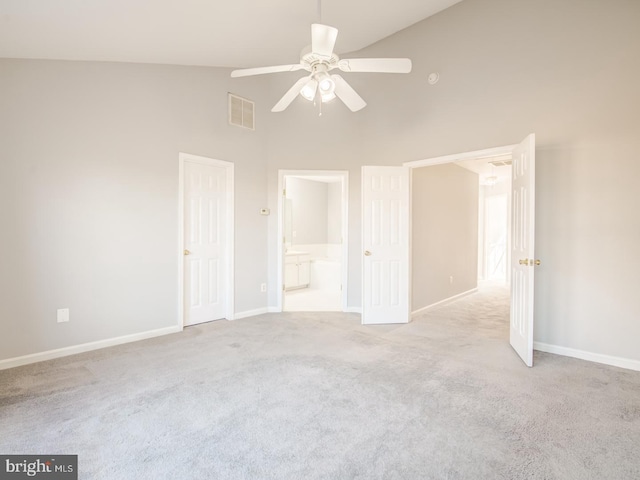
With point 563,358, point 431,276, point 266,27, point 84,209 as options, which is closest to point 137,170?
point 84,209

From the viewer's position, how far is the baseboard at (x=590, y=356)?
9.59 ft

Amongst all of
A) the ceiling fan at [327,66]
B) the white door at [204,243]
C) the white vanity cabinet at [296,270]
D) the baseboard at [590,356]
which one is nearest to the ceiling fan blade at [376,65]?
the ceiling fan at [327,66]

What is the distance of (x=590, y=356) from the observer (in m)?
3.10

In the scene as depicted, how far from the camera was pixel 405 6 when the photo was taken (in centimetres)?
374

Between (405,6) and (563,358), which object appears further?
(405,6)

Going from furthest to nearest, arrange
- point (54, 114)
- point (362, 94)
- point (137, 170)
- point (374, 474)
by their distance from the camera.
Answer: point (362, 94)
point (137, 170)
point (54, 114)
point (374, 474)

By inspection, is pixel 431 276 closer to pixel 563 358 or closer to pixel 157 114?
pixel 563 358

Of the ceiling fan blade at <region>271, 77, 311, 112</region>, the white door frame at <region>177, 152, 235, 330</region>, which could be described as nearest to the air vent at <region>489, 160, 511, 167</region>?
the ceiling fan blade at <region>271, 77, 311, 112</region>

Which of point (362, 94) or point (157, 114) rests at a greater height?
point (362, 94)

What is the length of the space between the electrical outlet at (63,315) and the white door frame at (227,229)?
108 cm

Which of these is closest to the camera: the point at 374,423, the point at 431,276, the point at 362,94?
the point at 374,423

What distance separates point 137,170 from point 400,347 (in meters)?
3.43

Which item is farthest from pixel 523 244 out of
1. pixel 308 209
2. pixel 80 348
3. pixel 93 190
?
pixel 308 209

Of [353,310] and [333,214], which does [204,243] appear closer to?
[353,310]
